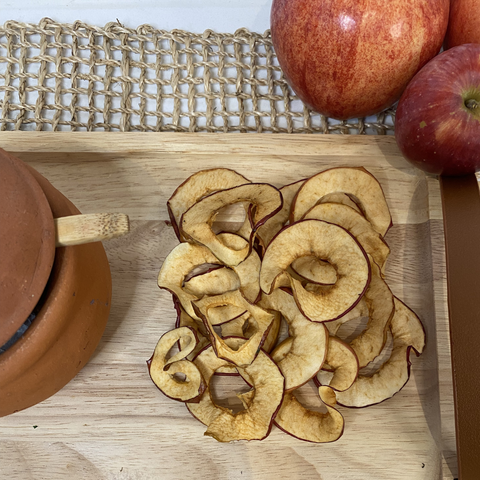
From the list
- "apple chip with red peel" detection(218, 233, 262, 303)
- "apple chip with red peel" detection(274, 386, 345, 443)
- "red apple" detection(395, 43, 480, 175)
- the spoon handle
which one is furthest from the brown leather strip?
the spoon handle

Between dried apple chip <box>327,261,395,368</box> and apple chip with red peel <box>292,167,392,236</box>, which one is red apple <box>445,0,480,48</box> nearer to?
apple chip with red peel <box>292,167,392,236</box>

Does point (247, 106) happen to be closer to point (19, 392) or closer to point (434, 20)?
point (434, 20)

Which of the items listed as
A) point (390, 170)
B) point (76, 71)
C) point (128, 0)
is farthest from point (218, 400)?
point (128, 0)

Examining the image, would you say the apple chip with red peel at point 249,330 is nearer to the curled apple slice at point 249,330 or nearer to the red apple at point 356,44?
the curled apple slice at point 249,330

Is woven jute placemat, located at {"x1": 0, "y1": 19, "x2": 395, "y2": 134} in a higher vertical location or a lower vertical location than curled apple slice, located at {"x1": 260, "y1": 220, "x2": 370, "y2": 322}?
higher

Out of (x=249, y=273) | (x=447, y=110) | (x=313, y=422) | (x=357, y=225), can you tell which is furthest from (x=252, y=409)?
(x=447, y=110)
